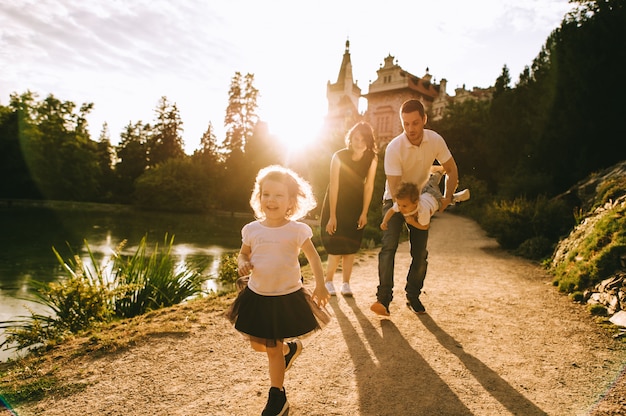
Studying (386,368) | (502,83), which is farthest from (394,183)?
(502,83)

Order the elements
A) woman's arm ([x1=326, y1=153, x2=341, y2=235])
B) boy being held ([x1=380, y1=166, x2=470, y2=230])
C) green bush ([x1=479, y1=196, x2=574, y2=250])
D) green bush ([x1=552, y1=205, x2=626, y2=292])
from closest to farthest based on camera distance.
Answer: boy being held ([x1=380, y1=166, x2=470, y2=230]) → woman's arm ([x1=326, y1=153, x2=341, y2=235]) → green bush ([x1=552, y1=205, x2=626, y2=292]) → green bush ([x1=479, y1=196, x2=574, y2=250])

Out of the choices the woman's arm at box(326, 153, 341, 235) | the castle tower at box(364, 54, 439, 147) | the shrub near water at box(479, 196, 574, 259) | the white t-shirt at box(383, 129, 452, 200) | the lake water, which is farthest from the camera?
the castle tower at box(364, 54, 439, 147)

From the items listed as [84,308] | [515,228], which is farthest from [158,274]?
[515,228]

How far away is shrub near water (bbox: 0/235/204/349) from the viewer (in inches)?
168

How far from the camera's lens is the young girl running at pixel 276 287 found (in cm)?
233

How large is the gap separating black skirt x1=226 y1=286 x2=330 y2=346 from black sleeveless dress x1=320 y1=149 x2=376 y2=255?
2.25 metres

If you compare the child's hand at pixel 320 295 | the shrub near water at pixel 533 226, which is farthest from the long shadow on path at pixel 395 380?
the shrub near water at pixel 533 226

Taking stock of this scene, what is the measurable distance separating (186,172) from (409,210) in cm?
3830

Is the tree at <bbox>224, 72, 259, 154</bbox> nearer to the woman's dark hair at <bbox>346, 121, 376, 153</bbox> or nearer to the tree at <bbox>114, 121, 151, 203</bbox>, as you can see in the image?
the tree at <bbox>114, 121, 151, 203</bbox>

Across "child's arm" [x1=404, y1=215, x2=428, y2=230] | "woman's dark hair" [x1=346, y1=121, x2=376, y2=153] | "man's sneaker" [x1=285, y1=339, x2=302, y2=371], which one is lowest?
"man's sneaker" [x1=285, y1=339, x2=302, y2=371]

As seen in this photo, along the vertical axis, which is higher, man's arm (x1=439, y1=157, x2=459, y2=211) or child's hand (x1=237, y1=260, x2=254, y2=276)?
man's arm (x1=439, y1=157, x2=459, y2=211)

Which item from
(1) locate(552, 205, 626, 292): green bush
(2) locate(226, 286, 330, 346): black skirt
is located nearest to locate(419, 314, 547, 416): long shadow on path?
(2) locate(226, 286, 330, 346): black skirt

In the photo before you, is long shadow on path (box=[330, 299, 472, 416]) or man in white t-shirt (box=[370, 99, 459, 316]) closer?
long shadow on path (box=[330, 299, 472, 416])

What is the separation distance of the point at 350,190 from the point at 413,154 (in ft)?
3.33
